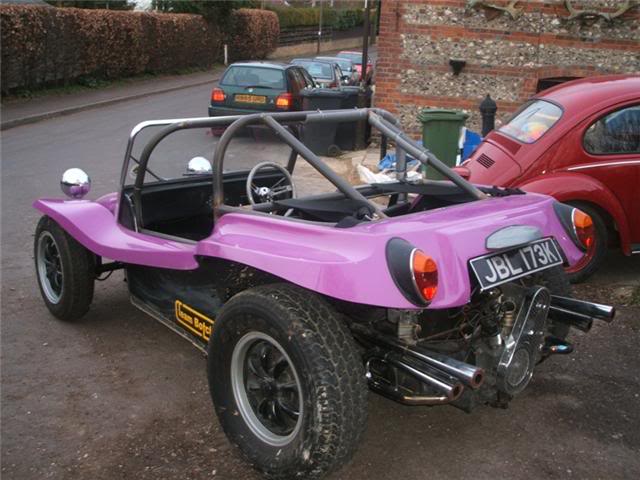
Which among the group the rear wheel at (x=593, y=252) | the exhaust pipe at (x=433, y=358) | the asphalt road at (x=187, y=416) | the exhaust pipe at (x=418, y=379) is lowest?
the asphalt road at (x=187, y=416)

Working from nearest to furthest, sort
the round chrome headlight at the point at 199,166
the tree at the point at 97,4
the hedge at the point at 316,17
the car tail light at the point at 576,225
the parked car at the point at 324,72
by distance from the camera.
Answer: the car tail light at the point at 576,225 < the round chrome headlight at the point at 199,166 < the parked car at the point at 324,72 < the tree at the point at 97,4 < the hedge at the point at 316,17

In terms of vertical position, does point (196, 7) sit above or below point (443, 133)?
above

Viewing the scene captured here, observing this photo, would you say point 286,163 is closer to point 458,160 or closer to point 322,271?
point 322,271

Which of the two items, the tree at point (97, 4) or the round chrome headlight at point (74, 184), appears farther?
the tree at point (97, 4)

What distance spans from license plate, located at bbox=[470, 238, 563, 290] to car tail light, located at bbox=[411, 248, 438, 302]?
0.75ft

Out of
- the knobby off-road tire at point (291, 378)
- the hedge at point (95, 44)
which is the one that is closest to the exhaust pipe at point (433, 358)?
the knobby off-road tire at point (291, 378)

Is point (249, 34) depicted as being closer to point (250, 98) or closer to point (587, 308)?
point (250, 98)

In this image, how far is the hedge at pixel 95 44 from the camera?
54.6ft

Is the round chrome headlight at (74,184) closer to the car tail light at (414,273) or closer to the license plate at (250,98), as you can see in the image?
the car tail light at (414,273)

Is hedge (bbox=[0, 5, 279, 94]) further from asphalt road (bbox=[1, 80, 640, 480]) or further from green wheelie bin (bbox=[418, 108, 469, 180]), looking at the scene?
asphalt road (bbox=[1, 80, 640, 480])

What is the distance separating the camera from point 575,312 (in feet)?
11.1

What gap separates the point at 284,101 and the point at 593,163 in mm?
8998

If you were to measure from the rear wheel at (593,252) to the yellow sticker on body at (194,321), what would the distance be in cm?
334

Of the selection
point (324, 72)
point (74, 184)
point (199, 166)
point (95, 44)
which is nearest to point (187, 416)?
point (74, 184)
